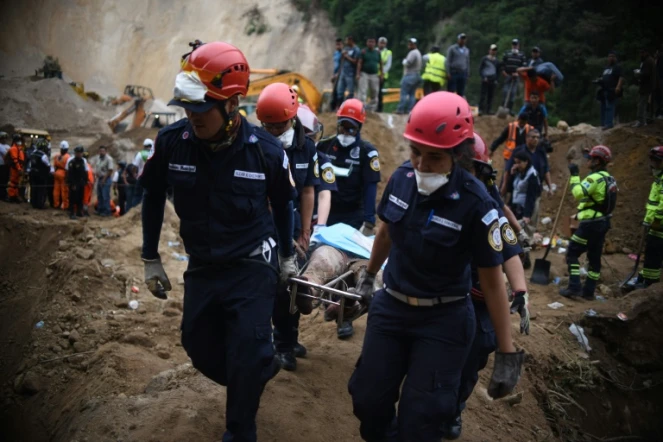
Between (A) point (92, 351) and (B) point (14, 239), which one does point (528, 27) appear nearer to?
(B) point (14, 239)

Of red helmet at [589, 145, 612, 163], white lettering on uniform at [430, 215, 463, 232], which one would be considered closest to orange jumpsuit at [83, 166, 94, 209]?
red helmet at [589, 145, 612, 163]

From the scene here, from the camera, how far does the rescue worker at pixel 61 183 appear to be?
14477 mm

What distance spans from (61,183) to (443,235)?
1333 centimetres

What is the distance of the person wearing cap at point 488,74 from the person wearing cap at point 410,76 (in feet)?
5.99

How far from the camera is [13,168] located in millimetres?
14062

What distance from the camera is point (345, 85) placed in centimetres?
1773

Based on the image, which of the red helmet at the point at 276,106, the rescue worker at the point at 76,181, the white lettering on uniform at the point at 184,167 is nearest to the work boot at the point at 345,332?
the red helmet at the point at 276,106

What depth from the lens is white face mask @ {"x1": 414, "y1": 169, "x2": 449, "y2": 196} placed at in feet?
11.1

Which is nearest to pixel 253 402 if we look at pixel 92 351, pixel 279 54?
pixel 92 351

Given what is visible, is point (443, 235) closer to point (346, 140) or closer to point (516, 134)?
point (346, 140)

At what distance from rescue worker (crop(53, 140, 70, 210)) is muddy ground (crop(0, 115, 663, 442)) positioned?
284 cm

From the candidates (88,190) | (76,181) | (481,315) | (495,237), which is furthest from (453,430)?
(88,190)

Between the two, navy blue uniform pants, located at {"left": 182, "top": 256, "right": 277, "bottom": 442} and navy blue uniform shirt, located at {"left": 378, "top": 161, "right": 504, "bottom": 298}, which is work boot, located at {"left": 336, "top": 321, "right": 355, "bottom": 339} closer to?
navy blue uniform pants, located at {"left": 182, "top": 256, "right": 277, "bottom": 442}

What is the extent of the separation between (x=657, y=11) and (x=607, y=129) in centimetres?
593
